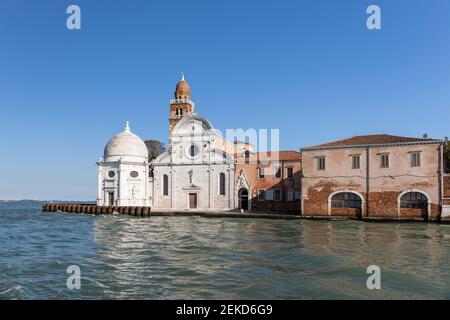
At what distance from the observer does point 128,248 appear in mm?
15273

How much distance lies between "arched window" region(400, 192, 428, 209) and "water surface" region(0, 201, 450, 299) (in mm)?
8918

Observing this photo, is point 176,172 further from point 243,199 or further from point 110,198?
point 110,198

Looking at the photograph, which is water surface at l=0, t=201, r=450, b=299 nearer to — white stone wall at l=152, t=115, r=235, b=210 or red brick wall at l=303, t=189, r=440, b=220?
red brick wall at l=303, t=189, r=440, b=220

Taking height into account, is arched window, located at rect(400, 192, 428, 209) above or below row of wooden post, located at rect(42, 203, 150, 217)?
above

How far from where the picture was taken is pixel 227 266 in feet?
37.8

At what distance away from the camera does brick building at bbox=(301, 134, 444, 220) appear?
26.8m

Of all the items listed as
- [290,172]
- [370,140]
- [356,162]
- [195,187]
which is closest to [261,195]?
[290,172]

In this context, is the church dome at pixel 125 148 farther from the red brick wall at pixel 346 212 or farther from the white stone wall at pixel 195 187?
the red brick wall at pixel 346 212

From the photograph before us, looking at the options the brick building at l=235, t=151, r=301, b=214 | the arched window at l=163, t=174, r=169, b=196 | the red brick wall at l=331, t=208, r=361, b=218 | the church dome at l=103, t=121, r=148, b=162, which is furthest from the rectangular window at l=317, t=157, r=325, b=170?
the church dome at l=103, t=121, r=148, b=162

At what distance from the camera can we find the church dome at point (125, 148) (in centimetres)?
4141

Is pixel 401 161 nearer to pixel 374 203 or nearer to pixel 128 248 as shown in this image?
pixel 374 203

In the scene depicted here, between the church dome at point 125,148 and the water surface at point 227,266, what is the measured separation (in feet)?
74.5

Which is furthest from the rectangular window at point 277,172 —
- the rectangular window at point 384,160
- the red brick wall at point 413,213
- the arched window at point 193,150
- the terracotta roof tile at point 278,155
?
the red brick wall at point 413,213
